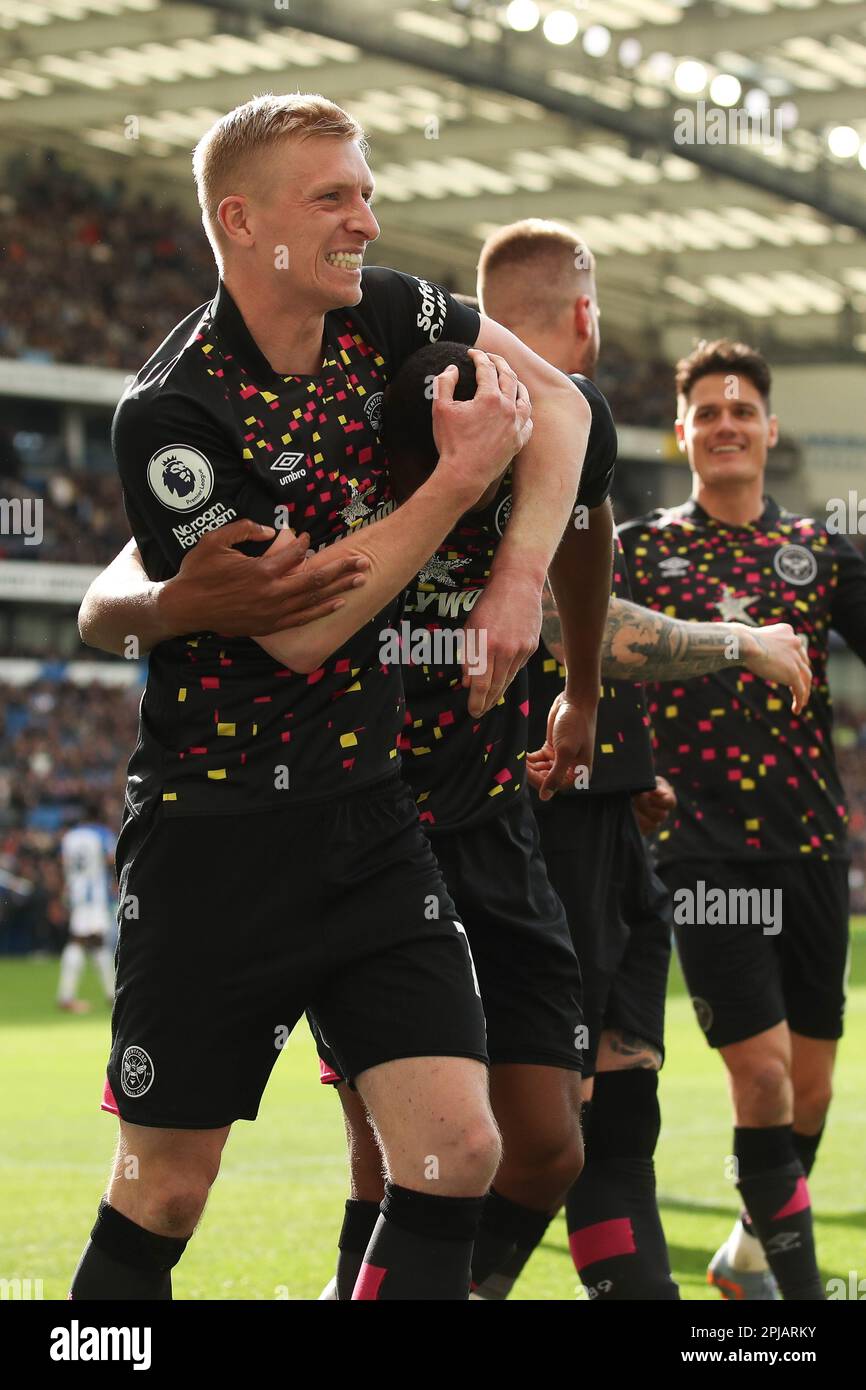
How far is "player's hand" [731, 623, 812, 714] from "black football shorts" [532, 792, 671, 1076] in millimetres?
478

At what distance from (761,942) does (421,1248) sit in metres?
2.66

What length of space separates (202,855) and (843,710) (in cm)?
4158

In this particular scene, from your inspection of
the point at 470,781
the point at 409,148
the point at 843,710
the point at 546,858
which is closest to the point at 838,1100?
the point at 546,858

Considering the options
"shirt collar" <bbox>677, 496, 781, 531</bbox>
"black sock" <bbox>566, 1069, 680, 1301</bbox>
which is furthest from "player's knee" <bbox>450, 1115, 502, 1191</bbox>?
"shirt collar" <bbox>677, 496, 781, 531</bbox>

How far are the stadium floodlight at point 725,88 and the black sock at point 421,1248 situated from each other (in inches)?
1033

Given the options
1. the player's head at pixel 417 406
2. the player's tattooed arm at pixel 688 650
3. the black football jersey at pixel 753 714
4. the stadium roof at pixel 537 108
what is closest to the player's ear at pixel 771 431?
the black football jersey at pixel 753 714

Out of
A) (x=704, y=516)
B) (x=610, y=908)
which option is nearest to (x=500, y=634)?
(x=610, y=908)

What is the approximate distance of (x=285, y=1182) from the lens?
778cm

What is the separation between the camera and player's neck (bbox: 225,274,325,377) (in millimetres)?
3062

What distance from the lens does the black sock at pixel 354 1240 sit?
3.74 metres

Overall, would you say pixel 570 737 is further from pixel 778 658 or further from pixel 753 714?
pixel 753 714

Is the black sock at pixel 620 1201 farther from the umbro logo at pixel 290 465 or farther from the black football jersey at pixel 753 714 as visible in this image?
the umbro logo at pixel 290 465

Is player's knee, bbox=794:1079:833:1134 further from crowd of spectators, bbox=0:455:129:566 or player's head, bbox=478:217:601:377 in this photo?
crowd of spectators, bbox=0:455:129:566
